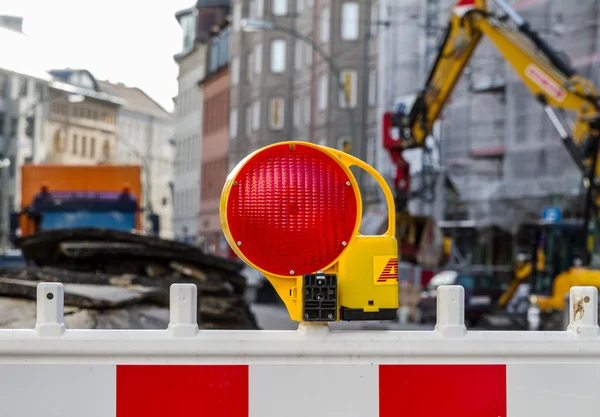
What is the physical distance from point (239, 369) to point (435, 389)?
0.33m

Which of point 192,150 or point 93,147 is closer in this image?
point 93,147

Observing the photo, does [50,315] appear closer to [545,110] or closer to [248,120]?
[545,110]

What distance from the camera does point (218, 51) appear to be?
81.4 metres

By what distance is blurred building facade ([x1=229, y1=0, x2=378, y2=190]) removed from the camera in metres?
55.2

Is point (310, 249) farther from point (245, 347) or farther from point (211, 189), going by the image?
point (211, 189)

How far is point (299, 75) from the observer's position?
209ft

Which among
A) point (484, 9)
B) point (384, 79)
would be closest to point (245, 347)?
point (484, 9)

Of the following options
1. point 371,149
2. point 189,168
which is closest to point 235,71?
point 189,168

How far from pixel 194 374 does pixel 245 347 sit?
10 centimetres

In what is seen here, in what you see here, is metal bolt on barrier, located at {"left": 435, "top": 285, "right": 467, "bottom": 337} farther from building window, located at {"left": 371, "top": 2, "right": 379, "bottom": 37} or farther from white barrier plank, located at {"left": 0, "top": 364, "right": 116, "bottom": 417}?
building window, located at {"left": 371, "top": 2, "right": 379, "bottom": 37}

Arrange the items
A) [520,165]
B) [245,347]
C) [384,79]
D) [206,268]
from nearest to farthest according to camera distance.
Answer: [245,347], [206,268], [520,165], [384,79]

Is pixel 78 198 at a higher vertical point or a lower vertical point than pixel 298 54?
lower

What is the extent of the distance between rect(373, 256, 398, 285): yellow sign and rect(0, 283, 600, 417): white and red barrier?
117 millimetres

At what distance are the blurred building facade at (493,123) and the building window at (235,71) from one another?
86.9 feet
